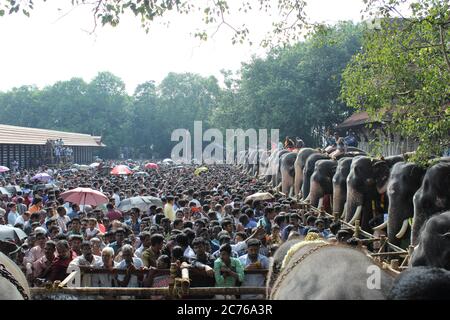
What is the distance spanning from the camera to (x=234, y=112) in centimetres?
4003

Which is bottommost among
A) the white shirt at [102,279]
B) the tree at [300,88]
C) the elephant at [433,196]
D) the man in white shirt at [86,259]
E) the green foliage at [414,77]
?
the white shirt at [102,279]

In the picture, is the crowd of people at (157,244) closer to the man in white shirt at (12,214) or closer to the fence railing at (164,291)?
the man in white shirt at (12,214)

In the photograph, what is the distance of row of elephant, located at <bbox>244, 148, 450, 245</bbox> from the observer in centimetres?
812

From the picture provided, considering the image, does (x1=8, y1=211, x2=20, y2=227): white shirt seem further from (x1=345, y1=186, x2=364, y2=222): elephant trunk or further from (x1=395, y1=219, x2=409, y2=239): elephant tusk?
(x1=395, y1=219, x2=409, y2=239): elephant tusk

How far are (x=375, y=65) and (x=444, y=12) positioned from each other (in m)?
2.07

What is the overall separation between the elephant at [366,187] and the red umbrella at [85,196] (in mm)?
4896

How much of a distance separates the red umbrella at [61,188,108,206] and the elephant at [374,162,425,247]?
576cm

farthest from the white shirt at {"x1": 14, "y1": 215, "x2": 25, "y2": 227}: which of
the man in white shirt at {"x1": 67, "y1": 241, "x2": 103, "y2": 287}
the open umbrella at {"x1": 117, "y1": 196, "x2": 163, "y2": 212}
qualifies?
the man in white shirt at {"x1": 67, "y1": 241, "x2": 103, "y2": 287}

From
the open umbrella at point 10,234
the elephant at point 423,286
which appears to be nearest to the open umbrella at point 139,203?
the open umbrella at point 10,234

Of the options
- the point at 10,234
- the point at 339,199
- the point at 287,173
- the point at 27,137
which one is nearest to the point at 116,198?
the point at 339,199

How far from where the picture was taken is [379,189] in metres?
11.2

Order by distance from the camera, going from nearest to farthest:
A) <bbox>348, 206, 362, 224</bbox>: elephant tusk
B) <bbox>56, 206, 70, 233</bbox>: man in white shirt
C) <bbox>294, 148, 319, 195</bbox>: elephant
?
<bbox>56, 206, 70, 233</bbox>: man in white shirt
<bbox>348, 206, 362, 224</bbox>: elephant tusk
<bbox>294, 148, 319, 195</bbox>: elephant

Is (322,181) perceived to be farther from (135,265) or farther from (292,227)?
(135,265)

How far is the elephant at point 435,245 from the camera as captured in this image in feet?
16.9
